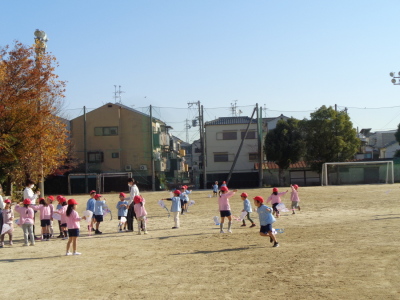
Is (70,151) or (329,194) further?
(70,151)

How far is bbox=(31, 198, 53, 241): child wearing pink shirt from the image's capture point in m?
15.8

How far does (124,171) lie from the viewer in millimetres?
53469

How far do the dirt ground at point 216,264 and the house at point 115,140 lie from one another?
119ft

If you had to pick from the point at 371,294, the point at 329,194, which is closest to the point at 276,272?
the point at 371,294

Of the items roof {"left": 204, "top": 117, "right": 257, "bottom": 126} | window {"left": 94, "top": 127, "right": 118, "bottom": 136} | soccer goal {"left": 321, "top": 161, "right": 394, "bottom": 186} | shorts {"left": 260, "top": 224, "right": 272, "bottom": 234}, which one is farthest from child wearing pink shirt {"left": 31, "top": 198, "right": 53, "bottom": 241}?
roof {"left": 204, "top": 117, "right": 257, "bottom": 126}

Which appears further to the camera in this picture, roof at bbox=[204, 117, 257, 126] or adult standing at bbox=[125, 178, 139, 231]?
roof at bbox=[204, 117, 257, 126]

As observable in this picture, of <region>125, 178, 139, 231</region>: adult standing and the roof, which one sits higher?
the roof

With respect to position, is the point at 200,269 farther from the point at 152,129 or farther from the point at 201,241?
the point at 152,129

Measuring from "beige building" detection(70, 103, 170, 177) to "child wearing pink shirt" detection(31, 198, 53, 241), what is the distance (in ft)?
122

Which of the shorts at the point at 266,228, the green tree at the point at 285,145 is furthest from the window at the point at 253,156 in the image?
the shorts at the point at 266,228

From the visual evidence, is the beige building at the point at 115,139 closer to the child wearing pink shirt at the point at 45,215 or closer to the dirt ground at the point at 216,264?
the dirt ground at the point at 216,264

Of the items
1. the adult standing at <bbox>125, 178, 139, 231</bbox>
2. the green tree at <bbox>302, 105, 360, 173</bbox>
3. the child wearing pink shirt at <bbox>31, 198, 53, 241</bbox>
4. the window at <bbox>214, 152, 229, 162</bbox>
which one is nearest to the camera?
the child wearing pink shirt at <bbox>31, 198, 53, 241</bbox>

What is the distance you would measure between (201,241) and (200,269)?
4.23m

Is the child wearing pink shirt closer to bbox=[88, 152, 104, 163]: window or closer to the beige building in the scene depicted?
the beige building
